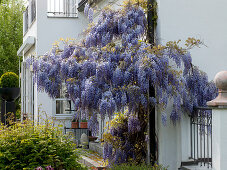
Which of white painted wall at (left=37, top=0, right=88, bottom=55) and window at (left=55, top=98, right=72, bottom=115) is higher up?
white painted wall at (left=37, top=0, right=88, bottom=55)

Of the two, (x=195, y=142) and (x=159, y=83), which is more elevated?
(x=159, y=83)

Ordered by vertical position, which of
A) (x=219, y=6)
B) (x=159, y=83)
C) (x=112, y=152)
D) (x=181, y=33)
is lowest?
(x=112, y=152)

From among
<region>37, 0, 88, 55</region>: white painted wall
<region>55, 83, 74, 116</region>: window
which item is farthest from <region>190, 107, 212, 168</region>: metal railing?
<region>37, 0, 88, 55</region>: white painted wall

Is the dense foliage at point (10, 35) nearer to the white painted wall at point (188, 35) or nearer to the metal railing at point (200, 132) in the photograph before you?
the white painted wall at point (188, 35)

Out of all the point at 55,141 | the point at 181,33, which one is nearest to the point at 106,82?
the point at 55,141

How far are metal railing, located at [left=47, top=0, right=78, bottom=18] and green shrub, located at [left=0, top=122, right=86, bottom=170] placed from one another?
6.56 meters

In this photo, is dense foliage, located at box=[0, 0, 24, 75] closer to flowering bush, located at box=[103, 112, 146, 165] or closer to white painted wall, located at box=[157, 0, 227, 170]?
flowering bush, located at box=[103, 112, 146, 165]

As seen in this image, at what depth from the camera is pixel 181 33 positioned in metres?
7.48

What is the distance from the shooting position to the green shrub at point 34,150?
6.22 metres

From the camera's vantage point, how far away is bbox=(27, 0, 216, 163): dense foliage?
6.55 metres

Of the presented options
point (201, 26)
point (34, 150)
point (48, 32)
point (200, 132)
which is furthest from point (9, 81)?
point (200, 132)

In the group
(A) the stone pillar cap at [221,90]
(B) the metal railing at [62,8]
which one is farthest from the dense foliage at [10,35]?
(A) the stone pillar cap at [221,90]

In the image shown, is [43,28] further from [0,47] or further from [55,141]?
[0,47]

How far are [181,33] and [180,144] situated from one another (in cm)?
212
